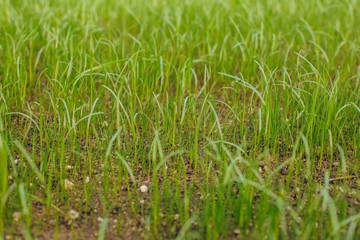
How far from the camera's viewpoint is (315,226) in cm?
161

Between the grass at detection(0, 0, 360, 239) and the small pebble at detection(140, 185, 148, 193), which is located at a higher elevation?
the grass at detection(0, 0, 360, 239)

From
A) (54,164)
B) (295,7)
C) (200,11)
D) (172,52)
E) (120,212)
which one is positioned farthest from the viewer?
(295,7)

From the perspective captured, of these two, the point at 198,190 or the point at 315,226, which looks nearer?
the point at 315,226

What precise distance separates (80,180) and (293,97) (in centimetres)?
125

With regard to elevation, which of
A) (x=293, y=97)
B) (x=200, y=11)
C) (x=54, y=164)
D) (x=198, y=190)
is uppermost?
(x=200, y=11)

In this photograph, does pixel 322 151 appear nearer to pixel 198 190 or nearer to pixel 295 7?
pixel 198 190

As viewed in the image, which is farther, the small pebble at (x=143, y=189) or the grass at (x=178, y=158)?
the small pebble at (x=143, y=189)

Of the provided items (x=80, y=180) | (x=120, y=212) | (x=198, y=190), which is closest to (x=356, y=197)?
(x=198, y=190)

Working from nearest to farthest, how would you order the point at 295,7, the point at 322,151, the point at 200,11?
1. the point at 322,151
2. the point at 200,11
3. the point at 295,7

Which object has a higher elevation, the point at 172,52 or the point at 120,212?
the point at 172,52

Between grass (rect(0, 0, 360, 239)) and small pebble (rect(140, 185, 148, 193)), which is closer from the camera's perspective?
grass (rect(0, 0, 360, 239))

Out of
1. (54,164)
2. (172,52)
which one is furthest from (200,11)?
(54,164)

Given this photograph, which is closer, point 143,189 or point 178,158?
point 143,189

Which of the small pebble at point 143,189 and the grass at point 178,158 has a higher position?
the grass at point 178,158
